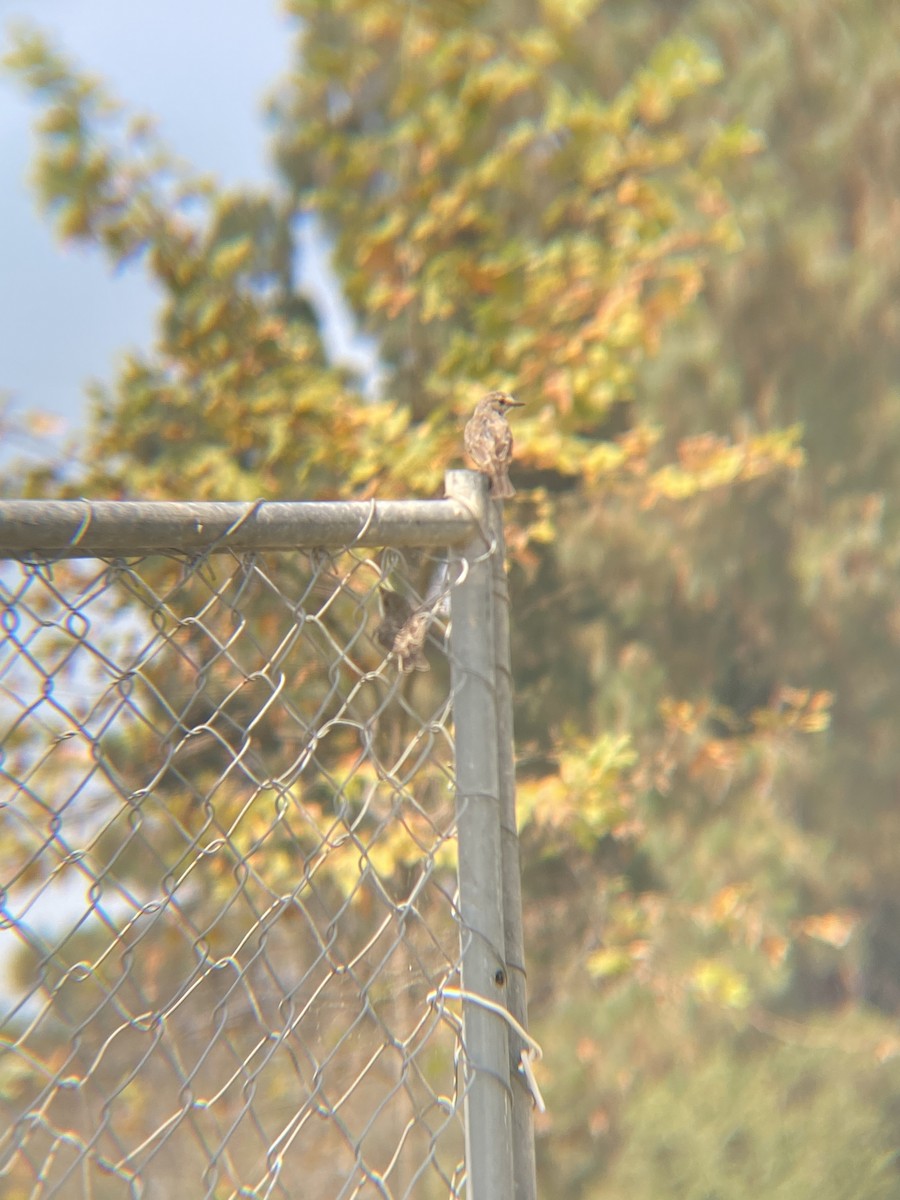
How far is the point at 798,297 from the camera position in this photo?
386 centimetres

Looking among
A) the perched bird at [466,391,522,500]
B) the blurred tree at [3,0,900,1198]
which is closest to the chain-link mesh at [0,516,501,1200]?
the blurred tree at [3,0,900,1198]

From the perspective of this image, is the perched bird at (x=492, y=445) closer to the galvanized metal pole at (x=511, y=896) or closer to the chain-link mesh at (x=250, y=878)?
the galvanized metal pole at (x=511, y=896)

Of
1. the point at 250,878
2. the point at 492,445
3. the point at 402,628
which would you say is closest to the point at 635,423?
the point at 250,878

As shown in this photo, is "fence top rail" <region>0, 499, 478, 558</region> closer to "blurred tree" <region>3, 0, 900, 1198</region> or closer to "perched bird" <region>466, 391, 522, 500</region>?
"perched bird" <region>466, 391, 522, 500</region>

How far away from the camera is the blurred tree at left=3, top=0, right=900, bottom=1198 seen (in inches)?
116

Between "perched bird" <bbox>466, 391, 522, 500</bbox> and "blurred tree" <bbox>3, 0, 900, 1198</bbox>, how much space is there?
1415 millimetres

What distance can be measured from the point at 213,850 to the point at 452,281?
2.37 meters

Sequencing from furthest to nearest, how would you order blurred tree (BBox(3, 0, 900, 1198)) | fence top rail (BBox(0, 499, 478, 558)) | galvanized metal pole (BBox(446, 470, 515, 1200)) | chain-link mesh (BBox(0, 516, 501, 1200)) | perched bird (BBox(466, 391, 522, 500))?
blurred tree (BBox(3, 0, 900, 1198)) < chain-link mesh (BBox(0, 516, 501, 1200)) < perched bird (BBox(466, 391, 522, 500)) < galvanized metal pole (BBox(446, 470, 515, 1200)) < fence top rail (BBox(0, 499, 478, 558))

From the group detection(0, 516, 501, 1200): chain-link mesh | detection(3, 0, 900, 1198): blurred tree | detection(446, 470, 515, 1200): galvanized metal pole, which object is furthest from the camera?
detection(3, 0, 900, 1198): blurred tree

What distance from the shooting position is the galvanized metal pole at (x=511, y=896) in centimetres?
104

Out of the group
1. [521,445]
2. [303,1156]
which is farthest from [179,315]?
[303,1156]

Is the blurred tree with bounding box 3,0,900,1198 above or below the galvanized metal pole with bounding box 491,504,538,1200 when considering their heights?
above

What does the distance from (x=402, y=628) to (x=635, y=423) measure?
2.65 m

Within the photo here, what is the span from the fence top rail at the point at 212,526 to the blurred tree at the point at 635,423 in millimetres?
1603
